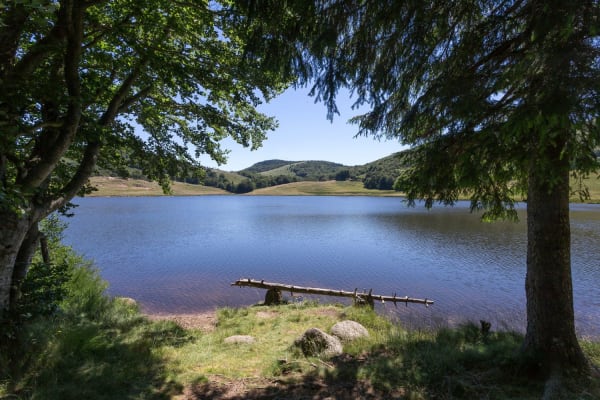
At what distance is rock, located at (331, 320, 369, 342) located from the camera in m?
7.42

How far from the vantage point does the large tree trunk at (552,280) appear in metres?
4.50

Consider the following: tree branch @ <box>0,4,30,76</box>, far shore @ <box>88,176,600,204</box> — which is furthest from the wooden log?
far shore @ <box>88,176,600,204</box>

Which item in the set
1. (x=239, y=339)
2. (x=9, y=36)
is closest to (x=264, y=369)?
(x=239, y=339)

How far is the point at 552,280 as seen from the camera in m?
4.59

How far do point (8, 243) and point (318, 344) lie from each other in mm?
5669

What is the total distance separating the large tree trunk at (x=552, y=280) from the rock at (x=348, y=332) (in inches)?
145

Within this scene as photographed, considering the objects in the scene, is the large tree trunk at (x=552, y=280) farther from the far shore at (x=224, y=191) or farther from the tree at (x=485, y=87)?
the far shore at (x=224, y=191)

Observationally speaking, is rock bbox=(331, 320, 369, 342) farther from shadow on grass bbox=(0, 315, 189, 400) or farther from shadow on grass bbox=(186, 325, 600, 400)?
shadow on grass bbox=(0, 315, 189, 400)

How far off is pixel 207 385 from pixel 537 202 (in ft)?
19.4

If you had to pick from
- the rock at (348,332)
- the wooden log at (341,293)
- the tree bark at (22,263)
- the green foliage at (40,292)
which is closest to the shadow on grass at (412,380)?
the rock at (348,332)

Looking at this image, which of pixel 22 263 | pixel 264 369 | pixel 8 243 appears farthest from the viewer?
pixel 264 369

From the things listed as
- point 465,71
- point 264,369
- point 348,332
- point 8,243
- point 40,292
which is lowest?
point 348,332

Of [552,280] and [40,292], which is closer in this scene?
[552,280]

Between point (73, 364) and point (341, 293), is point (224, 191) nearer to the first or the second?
point (341, 293)
